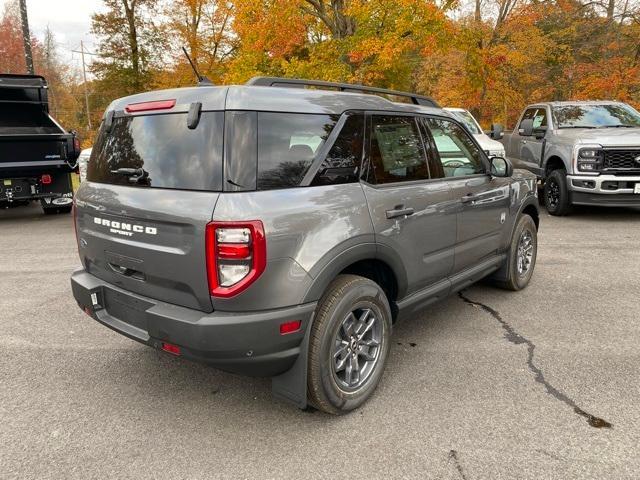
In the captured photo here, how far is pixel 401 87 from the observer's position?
19828mm

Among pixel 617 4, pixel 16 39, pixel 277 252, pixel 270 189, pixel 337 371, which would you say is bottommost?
pixel 337 371

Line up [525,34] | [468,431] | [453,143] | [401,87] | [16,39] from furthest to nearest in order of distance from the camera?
1. [16,39]
2. [401,87]
3. [525,34]
4. [453,143]
5. [468,431]

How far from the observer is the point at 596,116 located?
30.9 ft

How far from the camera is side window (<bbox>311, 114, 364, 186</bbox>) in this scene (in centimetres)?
274

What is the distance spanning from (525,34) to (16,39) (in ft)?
116

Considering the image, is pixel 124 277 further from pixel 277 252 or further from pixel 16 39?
pixel 16 39

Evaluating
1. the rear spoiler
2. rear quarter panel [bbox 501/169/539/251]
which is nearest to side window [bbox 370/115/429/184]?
rear quarter panel [bbox 501/169/539/251]

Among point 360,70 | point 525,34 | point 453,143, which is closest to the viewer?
point 453,143

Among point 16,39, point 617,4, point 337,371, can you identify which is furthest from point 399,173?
point 16,39

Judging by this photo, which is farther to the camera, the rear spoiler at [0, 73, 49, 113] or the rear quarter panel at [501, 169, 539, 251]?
the rear spoiler at [0, 73, 49, 113]

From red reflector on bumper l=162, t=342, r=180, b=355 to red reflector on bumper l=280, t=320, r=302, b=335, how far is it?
0.56m

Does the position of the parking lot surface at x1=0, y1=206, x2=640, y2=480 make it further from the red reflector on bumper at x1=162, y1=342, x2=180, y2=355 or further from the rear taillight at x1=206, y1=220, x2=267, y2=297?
the rear taillight at x1=206, y1=220, x2=267, y2=297

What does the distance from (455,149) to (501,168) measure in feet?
2.00

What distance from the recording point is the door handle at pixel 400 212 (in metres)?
3.01
